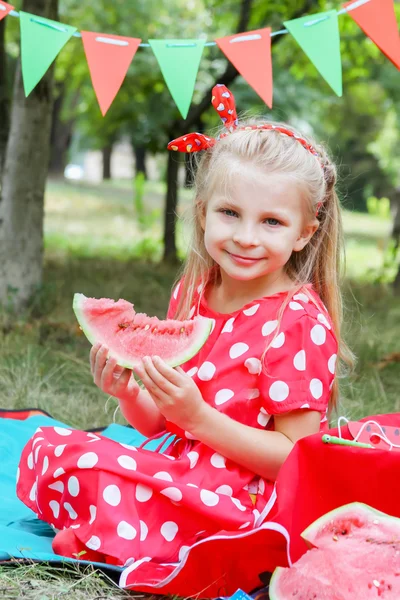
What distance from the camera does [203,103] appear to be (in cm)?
662

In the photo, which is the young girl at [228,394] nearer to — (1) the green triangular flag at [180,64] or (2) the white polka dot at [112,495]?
(2) the white polka dot at [112,495]

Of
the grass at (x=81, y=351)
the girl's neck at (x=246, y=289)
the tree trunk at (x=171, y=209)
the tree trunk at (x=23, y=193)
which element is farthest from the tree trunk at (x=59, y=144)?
the girl's neck at (x=246, y=289)

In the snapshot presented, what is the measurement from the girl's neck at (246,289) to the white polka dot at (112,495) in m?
0.64

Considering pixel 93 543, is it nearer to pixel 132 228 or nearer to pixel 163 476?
pixel 163 476

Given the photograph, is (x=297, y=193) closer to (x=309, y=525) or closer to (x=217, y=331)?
(x=217, y=331)

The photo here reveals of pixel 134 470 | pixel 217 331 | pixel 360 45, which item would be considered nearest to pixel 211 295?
pixel 217 331

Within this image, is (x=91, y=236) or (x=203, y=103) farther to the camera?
(x=91, y=236)

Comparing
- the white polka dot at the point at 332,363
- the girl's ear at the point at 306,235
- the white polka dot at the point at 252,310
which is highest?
the girl's ear at the point at 306,235

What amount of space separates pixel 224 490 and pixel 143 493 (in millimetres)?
224

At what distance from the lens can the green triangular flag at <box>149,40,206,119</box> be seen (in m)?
3.10

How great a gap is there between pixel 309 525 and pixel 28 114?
3463 millimetres

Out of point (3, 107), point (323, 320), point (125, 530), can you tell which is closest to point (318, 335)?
point (323, 320)

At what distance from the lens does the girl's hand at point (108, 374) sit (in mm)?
2092

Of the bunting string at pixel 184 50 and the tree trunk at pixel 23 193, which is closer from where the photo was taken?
the bunting string at pixel 184 50
